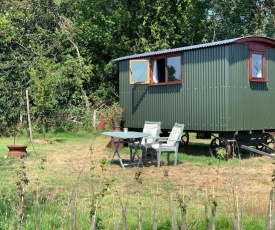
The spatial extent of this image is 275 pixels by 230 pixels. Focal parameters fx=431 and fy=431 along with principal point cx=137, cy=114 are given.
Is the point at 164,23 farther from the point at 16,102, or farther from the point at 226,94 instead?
the point at 226,94

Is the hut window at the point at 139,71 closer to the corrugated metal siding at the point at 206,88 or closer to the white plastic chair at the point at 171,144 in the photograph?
the corrugated metal siding at the point at 206,88

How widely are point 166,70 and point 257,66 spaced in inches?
87.6

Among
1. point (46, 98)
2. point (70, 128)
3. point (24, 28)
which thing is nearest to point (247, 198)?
point (46, 98)

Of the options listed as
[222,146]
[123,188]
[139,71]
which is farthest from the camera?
[139,71]

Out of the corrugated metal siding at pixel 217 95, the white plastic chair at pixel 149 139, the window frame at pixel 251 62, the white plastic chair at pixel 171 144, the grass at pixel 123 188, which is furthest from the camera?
the window frame at pixel 251 62

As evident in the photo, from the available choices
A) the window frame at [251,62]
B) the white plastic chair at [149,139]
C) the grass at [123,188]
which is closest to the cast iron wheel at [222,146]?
the grass at [123,188]

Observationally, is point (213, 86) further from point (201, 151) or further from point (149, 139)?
point (201, 151)

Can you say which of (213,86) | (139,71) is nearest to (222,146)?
(213,86)

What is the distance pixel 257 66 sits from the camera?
10.1m

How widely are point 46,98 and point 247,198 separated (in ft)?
29.6

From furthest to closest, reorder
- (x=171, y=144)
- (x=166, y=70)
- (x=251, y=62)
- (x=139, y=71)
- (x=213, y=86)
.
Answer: (x=139, y=71), (x=166, y=70), (x=251, y=62), (x=213, y=86), (x=171, y=144)

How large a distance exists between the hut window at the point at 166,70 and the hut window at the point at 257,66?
1.72 metres

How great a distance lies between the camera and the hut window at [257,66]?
389 inches

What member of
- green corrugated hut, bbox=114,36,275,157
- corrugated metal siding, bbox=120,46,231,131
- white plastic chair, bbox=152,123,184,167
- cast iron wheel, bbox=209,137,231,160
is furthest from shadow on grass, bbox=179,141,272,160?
white plastic chair, bbox=152,123,184,167
